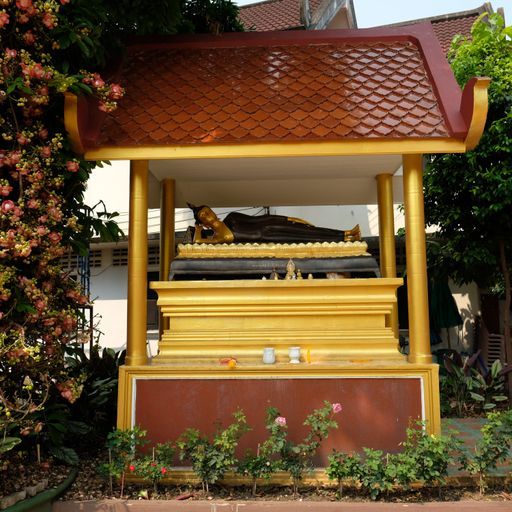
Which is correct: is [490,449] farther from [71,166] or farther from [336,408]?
[71,166]

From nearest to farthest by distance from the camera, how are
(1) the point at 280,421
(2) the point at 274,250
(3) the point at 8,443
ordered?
(3) the point at 8,443 → (1) the point at 280,421 → (2) the point at 274,250

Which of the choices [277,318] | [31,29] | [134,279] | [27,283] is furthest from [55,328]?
[31,29]

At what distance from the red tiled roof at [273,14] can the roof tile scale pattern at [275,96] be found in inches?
350

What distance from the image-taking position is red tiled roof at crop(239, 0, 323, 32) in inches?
570

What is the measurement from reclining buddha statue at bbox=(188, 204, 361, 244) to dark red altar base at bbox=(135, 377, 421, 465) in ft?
5.84

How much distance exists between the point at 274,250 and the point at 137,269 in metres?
1.50

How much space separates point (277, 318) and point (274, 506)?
1.71 metres

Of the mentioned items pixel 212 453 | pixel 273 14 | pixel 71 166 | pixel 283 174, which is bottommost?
pixel 212 453

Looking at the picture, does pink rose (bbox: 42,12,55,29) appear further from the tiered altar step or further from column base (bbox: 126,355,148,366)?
column base (bbox: 126,355,148,366)

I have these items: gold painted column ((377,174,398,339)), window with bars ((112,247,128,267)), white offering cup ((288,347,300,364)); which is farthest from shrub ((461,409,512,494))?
window with bars ((112,247,128,267))

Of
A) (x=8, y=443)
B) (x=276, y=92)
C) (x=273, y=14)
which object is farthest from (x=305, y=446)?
(x=273, y=14)

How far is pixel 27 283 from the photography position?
401cm

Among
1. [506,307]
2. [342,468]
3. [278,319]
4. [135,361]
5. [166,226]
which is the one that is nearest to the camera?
[342,468]

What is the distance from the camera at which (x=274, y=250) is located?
5496 millimetres
